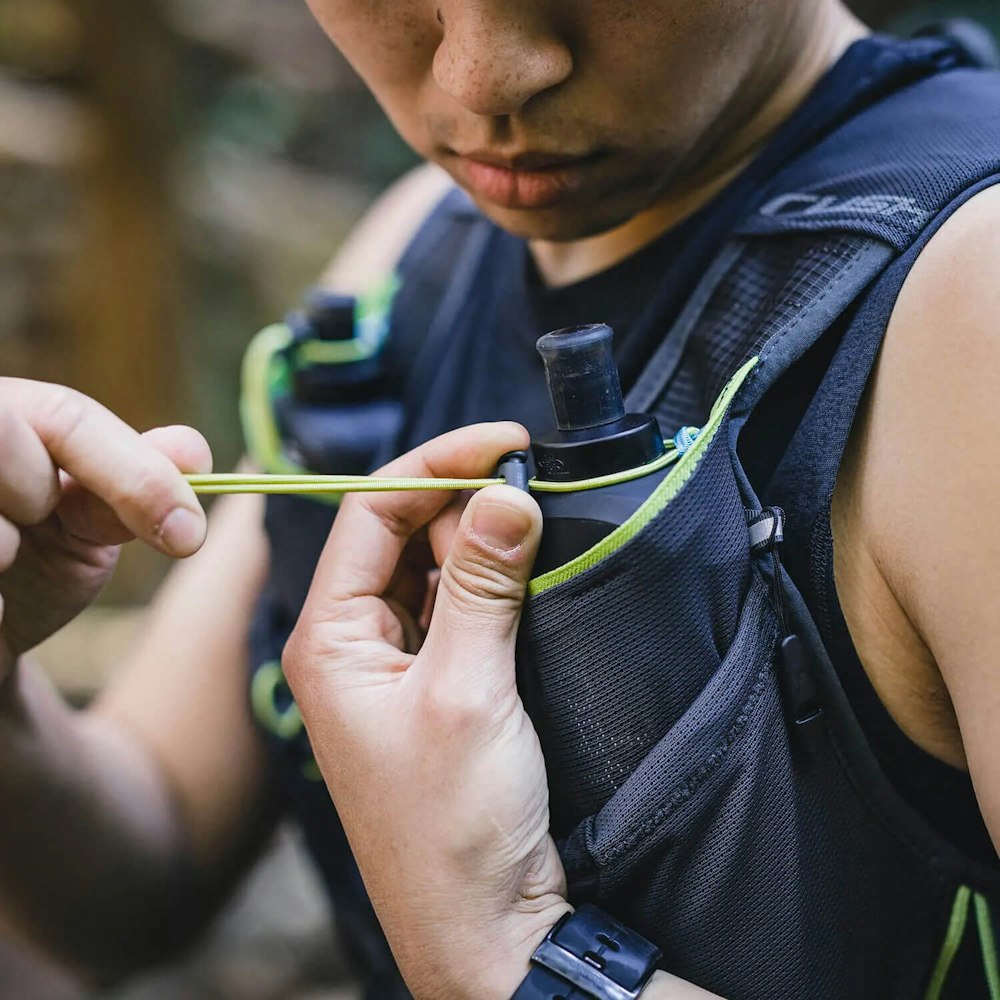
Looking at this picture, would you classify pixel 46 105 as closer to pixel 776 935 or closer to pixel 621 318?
pixel 621 318

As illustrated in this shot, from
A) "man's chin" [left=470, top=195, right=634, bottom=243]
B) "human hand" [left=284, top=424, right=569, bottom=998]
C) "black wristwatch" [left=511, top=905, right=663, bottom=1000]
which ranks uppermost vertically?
"man's chin" [left=470, top=195, right=634, bottom=243]

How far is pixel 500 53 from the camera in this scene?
2.52 feet

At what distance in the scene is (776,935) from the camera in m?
0.77

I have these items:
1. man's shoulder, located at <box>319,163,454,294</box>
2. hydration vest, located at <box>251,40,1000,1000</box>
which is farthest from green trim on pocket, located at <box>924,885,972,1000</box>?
man's shoulder, located at <box>319,163,454,294</box>

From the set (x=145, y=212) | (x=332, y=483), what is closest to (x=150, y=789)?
(x=332, y=483)

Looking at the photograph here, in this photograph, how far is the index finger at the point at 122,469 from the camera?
0.70 metres

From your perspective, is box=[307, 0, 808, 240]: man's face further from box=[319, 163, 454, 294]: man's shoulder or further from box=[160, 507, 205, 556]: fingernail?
box=[319, 163, 454, 294]: man's shoulder

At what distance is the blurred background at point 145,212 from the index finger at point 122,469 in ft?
7.31

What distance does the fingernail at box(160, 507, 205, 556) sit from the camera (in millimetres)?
704

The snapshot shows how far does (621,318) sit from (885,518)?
38 cm

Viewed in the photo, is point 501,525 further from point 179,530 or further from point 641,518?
point 179,530

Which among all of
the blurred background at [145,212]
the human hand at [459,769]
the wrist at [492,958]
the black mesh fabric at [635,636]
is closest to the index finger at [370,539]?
the human hand at [459,769]

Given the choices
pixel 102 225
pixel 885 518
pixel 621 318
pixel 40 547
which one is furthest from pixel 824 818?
pixel 102 225

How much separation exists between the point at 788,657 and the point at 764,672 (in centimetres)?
2
